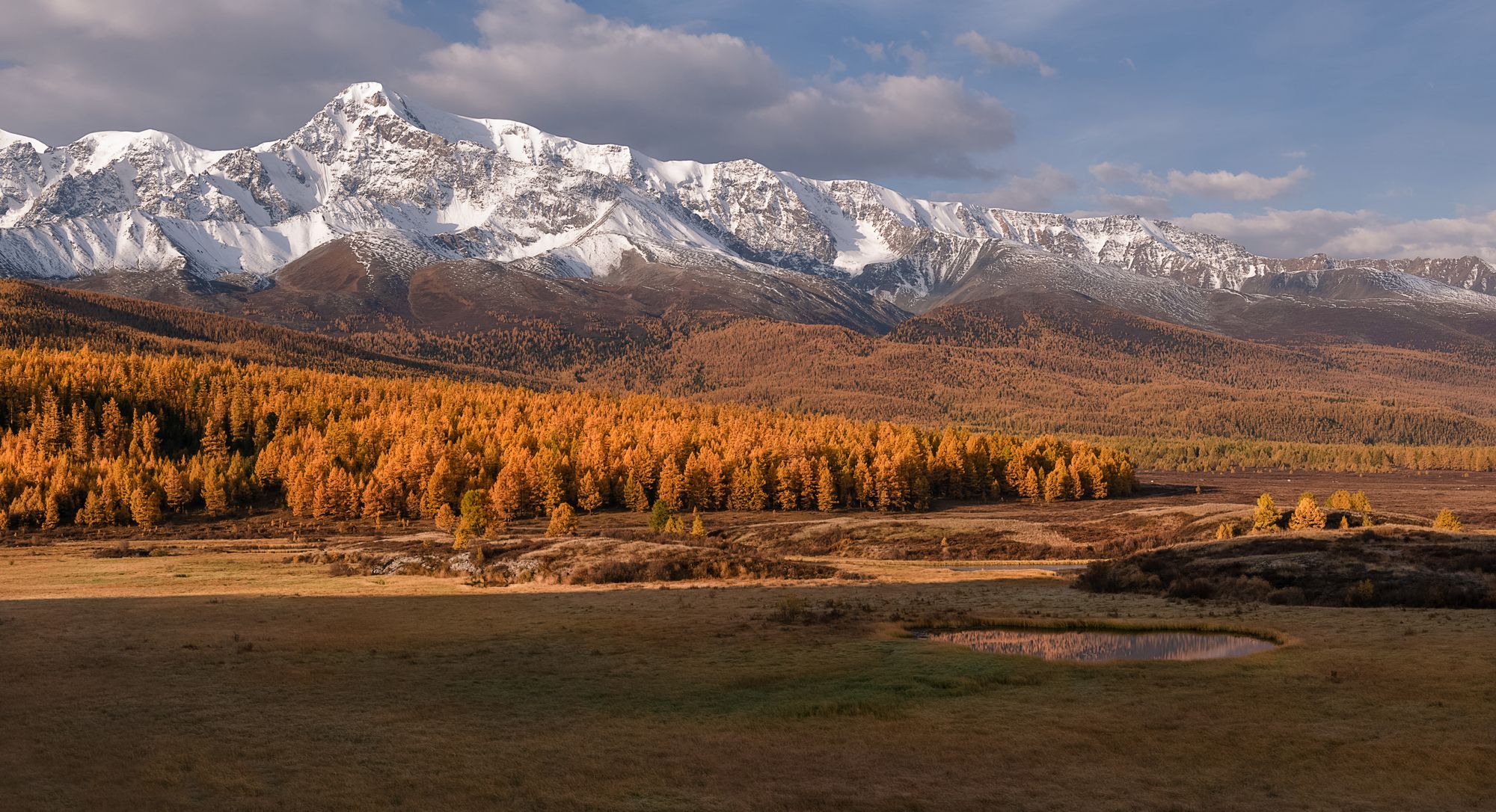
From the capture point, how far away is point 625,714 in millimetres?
28734

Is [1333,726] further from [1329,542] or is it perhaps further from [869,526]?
[869,526]

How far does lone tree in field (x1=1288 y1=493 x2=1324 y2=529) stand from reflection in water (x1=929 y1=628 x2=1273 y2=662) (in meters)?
49.9

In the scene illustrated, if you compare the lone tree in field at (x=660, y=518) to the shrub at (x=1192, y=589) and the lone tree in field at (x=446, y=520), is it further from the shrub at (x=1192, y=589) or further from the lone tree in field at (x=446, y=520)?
the shrub at (x=1192, y=589)

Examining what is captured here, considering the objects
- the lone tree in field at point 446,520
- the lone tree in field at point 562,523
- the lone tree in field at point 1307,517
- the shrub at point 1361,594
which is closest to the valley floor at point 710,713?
the shrub at point 1361,594

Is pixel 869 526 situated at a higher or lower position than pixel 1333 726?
lower

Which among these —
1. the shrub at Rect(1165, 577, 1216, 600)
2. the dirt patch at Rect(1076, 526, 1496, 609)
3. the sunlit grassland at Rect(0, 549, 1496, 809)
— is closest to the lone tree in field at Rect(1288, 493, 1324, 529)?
the dirt patch at Rect(1076, 526, 1496, 609)

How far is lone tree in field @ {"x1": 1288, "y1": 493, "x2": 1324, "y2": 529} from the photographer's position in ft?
284

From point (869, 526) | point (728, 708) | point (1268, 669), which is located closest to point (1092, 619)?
point (1268, 669)

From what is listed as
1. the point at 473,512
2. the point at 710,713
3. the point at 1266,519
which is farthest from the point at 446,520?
the point at 710,713

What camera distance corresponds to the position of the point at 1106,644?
136ft

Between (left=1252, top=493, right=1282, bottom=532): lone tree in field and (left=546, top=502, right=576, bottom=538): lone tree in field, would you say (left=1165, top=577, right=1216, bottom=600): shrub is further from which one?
(left=546, top=502, right=576, bottom=538): lone tree in field

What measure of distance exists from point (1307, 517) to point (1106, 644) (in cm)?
5675

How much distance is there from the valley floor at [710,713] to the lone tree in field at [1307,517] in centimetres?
4398

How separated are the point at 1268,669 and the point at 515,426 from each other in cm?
16598
